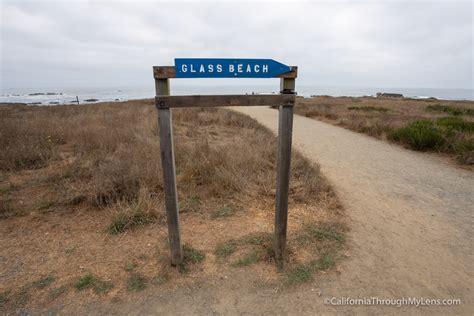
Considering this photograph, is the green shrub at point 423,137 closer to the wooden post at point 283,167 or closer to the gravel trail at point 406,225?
the gravel trail at point 406,225

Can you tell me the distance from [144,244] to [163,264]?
0.47 metres

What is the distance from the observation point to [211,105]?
2.14m

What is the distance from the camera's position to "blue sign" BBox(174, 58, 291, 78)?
1.98 metres

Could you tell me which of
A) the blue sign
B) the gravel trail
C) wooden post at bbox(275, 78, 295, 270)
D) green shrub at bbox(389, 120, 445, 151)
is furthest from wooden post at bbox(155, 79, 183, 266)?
green shrub at bbox(389, 120, 445, 151)

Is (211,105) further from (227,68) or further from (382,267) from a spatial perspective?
(382,267)

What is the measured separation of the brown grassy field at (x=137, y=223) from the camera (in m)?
2.40

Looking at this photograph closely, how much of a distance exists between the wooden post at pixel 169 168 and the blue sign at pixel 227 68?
21cm

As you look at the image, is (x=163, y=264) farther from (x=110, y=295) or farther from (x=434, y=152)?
(x=434, y=152)

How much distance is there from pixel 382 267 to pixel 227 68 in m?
2.59

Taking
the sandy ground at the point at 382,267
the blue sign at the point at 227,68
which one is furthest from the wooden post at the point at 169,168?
the sandy ground at the point at 382,267

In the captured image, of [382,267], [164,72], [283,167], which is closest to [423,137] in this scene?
[382,267]

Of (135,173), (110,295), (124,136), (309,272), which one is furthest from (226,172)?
(124,136)

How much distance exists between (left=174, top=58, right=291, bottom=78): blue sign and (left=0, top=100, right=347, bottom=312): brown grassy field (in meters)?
1.89

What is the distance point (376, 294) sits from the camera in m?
2.28
